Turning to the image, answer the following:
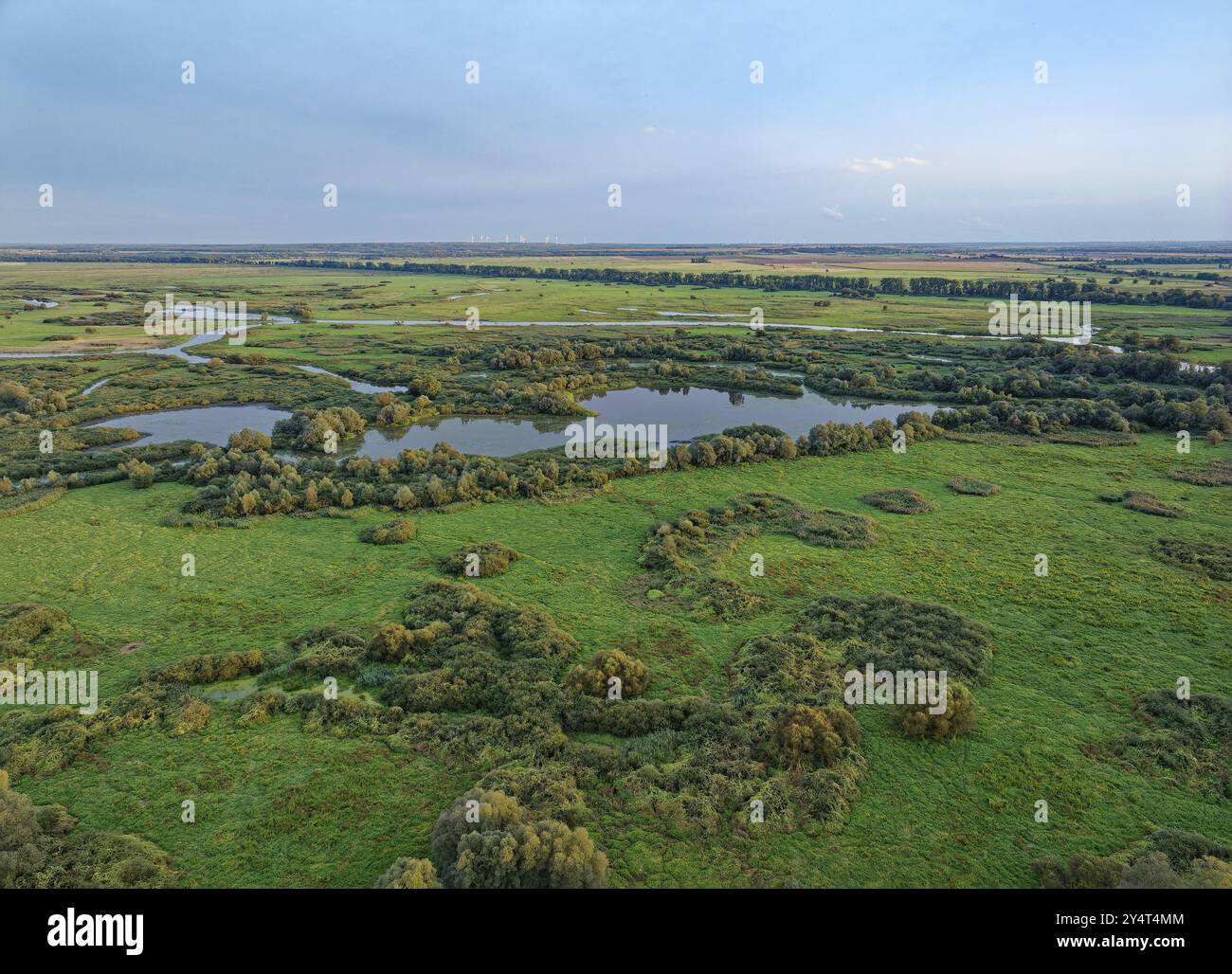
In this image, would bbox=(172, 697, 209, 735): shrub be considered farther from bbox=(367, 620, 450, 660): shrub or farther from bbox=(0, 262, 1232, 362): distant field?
bbox=(0, 262, 1232, 362): distant field

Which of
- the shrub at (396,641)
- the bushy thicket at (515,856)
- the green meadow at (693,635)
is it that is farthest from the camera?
the shrub at (396,641)

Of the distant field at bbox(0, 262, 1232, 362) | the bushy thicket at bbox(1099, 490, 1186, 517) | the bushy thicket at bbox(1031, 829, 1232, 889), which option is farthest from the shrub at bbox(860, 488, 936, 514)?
the distant field at bbox(0, 262, 1232, 362)

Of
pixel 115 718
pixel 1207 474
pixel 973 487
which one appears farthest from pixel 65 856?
pixel 1207 474

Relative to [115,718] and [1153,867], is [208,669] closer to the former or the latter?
[115,718]

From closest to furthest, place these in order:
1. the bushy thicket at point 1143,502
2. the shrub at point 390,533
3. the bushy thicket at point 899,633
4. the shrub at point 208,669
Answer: the shrub at point 208,669 → the bushy thicket at point 899,633 → the shrub at point 390,533 → the bushy thicket at point 1143,502

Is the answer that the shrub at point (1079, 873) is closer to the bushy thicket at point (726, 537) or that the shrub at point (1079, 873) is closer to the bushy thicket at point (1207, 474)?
the bushy thicket at point (726, 537)

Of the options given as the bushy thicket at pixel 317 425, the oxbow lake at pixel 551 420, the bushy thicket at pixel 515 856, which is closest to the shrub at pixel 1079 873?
the bushy thicket at pixel 515 856

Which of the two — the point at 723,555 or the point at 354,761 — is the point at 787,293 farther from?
the point at 354,761

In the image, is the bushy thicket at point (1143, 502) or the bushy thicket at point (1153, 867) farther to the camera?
the bushy thicket at point (1143, 502)
